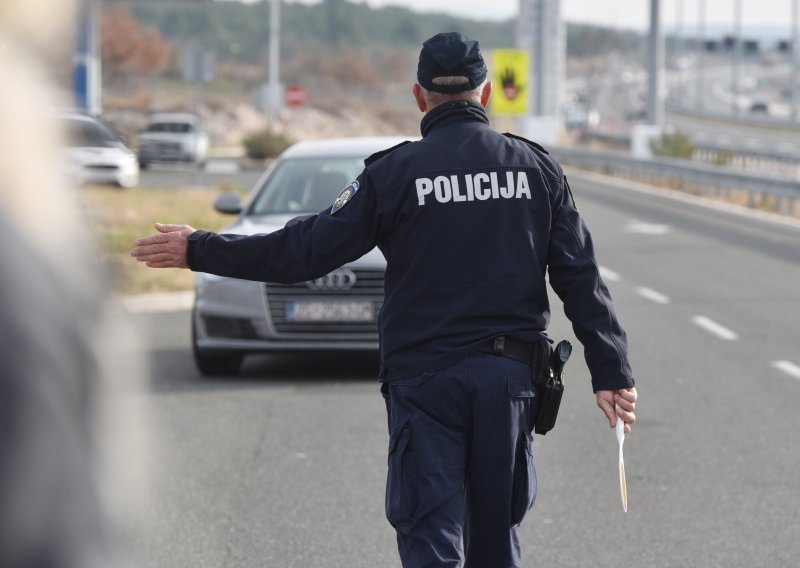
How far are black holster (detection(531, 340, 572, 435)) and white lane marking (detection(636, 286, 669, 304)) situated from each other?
35.5 feet

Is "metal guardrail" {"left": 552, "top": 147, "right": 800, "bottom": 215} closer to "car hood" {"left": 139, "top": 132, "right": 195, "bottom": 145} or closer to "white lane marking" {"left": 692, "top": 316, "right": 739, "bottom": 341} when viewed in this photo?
"white lane marking" {"left": 692, "top": 316, "right": 739, "bottom": 341}

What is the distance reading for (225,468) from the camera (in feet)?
24.5

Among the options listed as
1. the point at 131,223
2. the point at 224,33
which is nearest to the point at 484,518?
the point at 131,223

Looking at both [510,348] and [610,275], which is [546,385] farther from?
[610,275]

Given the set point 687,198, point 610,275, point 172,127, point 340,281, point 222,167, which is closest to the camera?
point 340,281

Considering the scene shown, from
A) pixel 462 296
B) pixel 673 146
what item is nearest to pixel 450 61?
pixel 462 296

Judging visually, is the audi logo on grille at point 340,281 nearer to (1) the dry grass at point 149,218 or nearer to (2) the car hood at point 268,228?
(2) the car hood at point 268,228

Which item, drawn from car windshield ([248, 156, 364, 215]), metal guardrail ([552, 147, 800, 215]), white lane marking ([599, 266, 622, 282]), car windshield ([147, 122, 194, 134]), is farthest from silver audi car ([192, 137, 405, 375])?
car windshield ([147, 122, 194, 134])

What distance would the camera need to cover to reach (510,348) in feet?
13.0

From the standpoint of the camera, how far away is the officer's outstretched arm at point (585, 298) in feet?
13.3

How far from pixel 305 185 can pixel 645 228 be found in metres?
14.2

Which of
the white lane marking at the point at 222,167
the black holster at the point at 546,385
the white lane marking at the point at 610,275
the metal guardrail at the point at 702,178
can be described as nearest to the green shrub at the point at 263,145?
the white lane marking at the point at 222,167

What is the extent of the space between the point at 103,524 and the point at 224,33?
564 ft

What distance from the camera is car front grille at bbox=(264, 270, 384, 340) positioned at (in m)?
9.73
